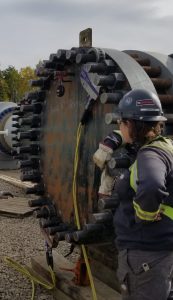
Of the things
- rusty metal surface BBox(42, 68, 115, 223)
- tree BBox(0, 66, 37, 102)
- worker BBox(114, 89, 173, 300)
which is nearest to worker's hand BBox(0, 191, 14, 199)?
rusty metal surface BBox(42, 68, 115, 223)

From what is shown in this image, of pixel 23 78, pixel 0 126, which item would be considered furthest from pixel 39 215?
pixel 23 78

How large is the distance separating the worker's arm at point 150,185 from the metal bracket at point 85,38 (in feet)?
5.88

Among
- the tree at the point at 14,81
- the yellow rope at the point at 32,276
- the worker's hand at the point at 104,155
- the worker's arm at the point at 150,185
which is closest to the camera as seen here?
the worker's arm at the point at 150,185

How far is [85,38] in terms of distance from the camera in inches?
161

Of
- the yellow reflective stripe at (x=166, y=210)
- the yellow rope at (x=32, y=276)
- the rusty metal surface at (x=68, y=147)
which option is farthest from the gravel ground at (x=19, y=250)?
the yellow reflective stripe at (x=166, y=210)

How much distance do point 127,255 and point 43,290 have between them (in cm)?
204

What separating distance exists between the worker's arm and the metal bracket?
1.79 meters

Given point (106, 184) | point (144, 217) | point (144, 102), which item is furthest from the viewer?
point (106, 184)

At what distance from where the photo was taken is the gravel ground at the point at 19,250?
177 inches

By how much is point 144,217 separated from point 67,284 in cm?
196

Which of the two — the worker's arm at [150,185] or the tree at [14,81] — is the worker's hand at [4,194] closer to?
the worker's arm at [150,185]

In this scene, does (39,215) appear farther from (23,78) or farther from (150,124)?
(23,78)

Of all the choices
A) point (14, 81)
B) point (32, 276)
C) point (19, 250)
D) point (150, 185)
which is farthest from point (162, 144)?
point (14, 81)

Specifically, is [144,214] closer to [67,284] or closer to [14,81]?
[67,284]
